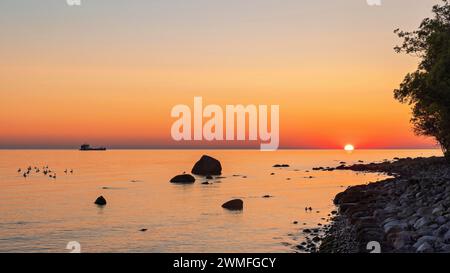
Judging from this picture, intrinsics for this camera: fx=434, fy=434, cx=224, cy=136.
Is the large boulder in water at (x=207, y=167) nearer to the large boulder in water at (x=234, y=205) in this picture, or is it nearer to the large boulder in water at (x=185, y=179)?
the large boulder in water at (x=185, y=179)

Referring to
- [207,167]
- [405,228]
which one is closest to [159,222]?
[405,228]

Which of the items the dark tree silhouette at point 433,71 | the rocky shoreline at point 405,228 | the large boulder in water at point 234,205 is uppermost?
the dark tree silhouette at point 433,71

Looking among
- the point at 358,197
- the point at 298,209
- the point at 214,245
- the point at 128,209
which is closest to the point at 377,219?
the point at 214,245

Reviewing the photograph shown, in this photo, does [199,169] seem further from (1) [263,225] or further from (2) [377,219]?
(2) [377,219]

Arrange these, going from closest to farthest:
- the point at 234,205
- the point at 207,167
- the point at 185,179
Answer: the point at 234,205 < the point at 185,179 < the point at 207,167

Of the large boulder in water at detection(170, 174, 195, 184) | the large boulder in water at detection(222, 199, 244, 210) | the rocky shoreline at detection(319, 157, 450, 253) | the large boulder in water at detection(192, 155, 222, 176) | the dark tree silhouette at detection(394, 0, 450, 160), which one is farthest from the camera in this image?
the large boulder in water at detection(192, 155, 222, 176)

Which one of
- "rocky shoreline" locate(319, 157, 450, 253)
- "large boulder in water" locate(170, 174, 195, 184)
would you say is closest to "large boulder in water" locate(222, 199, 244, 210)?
"rocky shoreline" locate(319, 157, 450, 253)

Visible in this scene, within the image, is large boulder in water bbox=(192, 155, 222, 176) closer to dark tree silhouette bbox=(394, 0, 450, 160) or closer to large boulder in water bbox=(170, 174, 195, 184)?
large boulder in water bbox=(170, 174, 195, 184)

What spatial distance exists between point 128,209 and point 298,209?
18.5 m

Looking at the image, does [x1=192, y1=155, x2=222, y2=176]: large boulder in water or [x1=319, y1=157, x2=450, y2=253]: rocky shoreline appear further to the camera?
[x1=192, y1=155, x2=222, y2=176]: large boulder in water

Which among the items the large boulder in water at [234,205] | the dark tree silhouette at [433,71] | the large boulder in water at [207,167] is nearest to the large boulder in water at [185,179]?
the large boulder in water at [207,167]

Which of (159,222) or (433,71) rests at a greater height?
(433,71)

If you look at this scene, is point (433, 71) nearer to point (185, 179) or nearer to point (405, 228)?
point (405, 228)

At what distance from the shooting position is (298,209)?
45.1m
